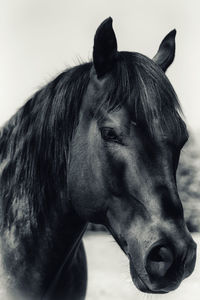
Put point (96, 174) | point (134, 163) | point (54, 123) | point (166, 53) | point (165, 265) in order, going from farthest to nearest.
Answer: point (166, 53) → point (54, 123) → point (96, 174) → point (134, 163) → point (165, 265)

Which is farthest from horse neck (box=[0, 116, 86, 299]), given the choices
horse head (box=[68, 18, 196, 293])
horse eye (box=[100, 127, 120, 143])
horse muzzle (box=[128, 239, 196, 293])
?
horse muzzle (box=[128, 239, 196, 293])

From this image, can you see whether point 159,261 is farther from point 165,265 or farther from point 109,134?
point 109,134

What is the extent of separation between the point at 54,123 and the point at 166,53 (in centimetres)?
67

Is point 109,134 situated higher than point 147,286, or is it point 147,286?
point 109,134

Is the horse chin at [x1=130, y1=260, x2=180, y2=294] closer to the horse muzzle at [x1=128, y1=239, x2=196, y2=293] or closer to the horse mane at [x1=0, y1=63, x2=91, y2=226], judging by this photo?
the horse muzzle at [x1=128, y1=239, x2=196, y2=293]

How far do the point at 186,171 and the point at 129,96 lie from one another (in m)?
6.52

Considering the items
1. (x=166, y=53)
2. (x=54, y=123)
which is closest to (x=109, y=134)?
(x=54, y=123)

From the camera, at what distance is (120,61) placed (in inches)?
75.1

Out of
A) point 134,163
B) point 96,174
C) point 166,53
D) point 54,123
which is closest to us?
point 134,163

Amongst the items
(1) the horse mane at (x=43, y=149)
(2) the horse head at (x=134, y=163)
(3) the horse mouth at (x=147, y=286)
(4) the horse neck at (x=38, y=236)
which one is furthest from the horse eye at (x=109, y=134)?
(3) the horse mouth at (x=147, y=286)

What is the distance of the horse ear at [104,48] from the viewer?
5.93 feet

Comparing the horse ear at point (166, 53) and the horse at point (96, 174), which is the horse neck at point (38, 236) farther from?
the horse ear at point (166, 53)

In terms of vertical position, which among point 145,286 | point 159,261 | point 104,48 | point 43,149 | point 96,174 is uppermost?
point 104,48

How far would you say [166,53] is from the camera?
220cm
